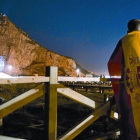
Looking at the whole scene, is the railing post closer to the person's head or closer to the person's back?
the person's back

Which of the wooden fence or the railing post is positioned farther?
the railing post

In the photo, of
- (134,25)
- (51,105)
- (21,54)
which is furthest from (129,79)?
(21,54)

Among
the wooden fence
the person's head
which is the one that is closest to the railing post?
the wooden fence

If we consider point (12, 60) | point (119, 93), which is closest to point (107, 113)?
point (119, 93)

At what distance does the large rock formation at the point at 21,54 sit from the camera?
313 feet

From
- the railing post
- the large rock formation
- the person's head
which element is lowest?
the railing post

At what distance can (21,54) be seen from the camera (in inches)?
4043

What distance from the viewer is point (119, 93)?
2.87 m

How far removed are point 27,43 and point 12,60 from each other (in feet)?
58.9

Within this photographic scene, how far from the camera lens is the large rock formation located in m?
95.4

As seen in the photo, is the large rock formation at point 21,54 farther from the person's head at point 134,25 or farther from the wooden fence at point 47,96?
the person's head at point 134,25

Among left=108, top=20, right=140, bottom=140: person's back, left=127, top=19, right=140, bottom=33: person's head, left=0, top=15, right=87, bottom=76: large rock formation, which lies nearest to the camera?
left=108, top=20, right=140, bottom=140: person's back

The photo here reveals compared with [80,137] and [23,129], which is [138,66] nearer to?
[80,137]

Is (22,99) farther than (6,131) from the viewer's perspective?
No
